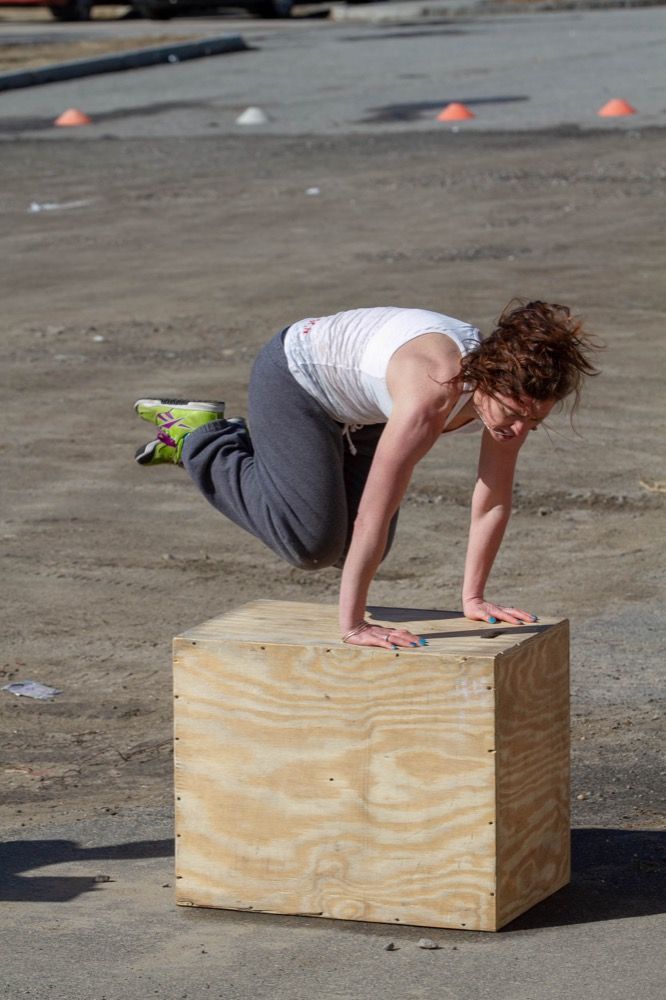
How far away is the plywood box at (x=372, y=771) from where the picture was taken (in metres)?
4.48

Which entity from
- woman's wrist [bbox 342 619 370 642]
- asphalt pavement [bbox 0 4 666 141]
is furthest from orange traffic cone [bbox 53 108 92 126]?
Answer: woman's wrist [bbox 342 619 370 642]

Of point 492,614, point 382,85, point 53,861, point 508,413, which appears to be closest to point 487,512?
point 492,614

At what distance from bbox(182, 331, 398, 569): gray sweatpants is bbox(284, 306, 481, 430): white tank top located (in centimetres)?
5

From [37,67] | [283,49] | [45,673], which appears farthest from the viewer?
[283,49]

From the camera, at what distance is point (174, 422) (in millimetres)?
6012

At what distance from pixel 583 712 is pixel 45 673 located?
2017mm

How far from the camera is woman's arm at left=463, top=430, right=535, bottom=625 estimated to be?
4984mm

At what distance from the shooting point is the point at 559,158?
62.3 ft

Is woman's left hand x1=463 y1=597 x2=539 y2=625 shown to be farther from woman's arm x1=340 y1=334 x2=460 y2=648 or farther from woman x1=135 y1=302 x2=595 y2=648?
woman's arm x1=340 y1=334 x2=460 y2=648

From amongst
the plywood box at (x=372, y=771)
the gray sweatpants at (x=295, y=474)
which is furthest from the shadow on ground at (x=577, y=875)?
the gray sweatpants at (x=295, y=474)

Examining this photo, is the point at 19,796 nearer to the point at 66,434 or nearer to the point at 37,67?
the point at 66,434

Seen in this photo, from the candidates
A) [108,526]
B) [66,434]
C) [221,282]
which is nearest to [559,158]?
[221,282]

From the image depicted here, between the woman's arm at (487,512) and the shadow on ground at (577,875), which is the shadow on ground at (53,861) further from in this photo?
the woman's arm at (487,512)

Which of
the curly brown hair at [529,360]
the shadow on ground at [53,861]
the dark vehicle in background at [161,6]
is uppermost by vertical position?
the dark vehicle in background at [161,6]
